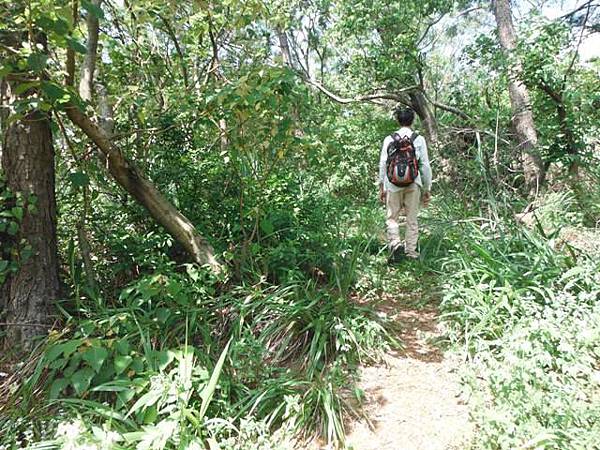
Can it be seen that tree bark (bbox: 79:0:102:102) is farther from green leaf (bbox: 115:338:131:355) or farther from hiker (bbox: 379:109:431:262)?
hiker (bbox: 379:109:431:262)

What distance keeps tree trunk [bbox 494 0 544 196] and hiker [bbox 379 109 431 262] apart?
62.9 inches

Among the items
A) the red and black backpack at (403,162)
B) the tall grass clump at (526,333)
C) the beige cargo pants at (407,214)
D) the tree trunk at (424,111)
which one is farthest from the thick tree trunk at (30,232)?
the tree trunk at (424,111)

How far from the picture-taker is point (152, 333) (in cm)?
250

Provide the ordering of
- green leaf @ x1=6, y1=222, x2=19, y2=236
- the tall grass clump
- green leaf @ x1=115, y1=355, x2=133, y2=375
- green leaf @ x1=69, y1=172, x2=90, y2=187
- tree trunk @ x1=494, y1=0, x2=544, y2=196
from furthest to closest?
1. tree trunk @ x1=494, y1=0, x2=544, y2=196
2. green leaf @ x1=69, y1=172, x2=90, y2=187
3. green leaf @ x1=6, y1=222, x2=19, y2=236
4. green leaf @ x1=115, y1=355, x2=133, y2=375
5. the tall grass clump

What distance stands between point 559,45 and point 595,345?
4.01m

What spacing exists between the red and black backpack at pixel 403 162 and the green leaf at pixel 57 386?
3.10m

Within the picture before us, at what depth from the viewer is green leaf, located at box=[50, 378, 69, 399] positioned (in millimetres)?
1999

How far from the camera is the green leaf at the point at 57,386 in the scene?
2.00 metres

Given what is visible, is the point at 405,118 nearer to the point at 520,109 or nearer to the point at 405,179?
the point at 405,179

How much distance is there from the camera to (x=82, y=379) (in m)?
2.03

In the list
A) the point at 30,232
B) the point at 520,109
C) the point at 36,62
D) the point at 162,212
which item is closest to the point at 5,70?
the point at 36,62

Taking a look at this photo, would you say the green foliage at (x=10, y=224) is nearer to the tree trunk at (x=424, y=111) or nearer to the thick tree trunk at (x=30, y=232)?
the thick tree trunk at (x=30, y=232)

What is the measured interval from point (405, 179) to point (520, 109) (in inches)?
108

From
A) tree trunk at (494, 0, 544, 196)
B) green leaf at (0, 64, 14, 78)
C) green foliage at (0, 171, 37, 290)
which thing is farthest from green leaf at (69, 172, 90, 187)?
tree trunk at (494, 0, 544, 196)
